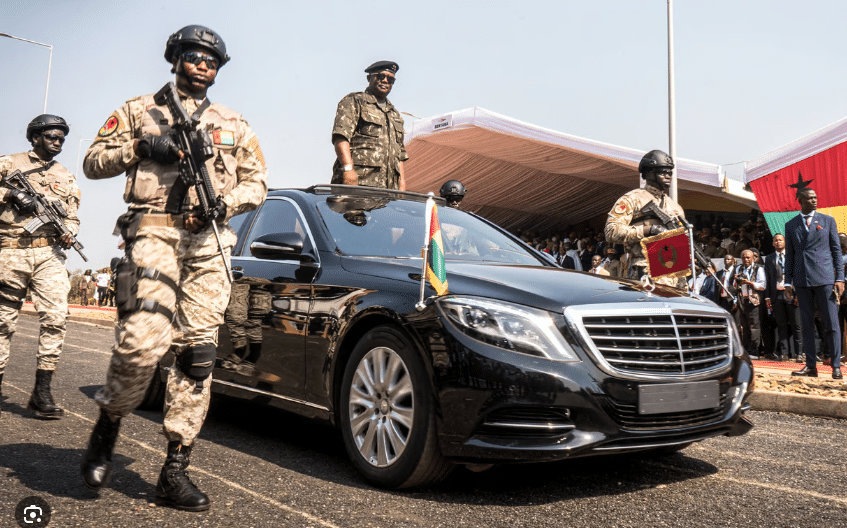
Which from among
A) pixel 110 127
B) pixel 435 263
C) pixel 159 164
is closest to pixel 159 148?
pixel 159 164

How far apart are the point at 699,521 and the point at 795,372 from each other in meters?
6.39

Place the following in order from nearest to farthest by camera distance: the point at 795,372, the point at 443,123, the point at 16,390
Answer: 1. the point at 16,390
2. the point at 795,372
3. the point at 443,123

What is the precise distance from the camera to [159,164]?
365 centimetres

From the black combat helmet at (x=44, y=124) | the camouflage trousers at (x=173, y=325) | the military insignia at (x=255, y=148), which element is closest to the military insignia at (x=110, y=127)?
the camouflage trousers at (x=173, y=325)

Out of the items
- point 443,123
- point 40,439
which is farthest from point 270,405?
point 443,123

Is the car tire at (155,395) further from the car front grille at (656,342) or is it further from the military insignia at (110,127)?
the car front grille at (656,342)

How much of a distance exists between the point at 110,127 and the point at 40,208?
2763 mm

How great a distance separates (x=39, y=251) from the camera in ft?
20.1

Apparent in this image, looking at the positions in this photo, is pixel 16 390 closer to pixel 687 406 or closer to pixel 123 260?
pixel 123 260

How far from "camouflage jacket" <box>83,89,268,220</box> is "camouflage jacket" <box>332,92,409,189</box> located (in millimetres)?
3138

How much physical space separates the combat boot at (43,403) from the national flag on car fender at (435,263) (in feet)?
10.8

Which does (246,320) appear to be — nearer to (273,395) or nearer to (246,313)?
(246,313)

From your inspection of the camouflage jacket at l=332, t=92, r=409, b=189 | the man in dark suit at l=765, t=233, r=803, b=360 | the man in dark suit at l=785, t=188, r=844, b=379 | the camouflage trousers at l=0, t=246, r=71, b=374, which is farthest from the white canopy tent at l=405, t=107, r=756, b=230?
the camouflage trousers at l=0, t=246, r=71, b=374

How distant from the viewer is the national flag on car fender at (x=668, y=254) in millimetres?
5984
